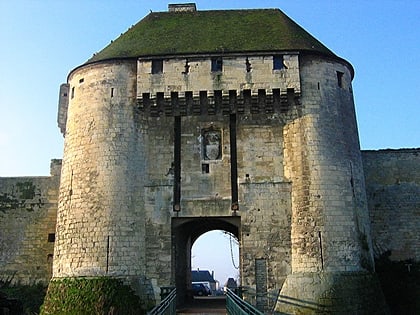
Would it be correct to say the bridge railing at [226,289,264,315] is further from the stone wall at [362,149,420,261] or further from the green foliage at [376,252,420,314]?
the stone wall at [362,149,420,261]

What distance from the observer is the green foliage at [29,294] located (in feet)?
55.5

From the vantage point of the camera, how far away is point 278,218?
14742 mm

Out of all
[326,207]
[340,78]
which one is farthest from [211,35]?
[326,207]

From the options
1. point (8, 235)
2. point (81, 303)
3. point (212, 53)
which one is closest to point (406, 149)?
point (212, 53)

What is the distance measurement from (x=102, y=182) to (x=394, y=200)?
35.0ft

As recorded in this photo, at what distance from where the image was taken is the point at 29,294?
17.3m

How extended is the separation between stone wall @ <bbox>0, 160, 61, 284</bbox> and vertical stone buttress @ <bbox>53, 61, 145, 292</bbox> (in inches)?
125

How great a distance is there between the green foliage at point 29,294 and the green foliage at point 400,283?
1183cm

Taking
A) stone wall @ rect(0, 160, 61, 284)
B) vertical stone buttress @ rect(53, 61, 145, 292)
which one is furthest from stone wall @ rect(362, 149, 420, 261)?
stone wall @ rect(0, 160, 61, 284)

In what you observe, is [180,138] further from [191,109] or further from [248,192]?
[248,192]

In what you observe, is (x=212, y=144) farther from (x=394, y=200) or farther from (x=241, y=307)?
(x=394, y=200)

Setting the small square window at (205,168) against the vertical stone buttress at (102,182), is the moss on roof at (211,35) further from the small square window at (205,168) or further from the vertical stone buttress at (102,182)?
the small square window at (205,168)

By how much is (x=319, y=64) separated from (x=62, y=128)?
10.3 metres

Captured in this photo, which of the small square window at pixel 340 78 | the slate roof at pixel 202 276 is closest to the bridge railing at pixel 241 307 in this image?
the small square window at pixel 340 78
